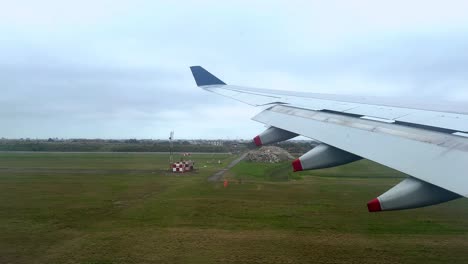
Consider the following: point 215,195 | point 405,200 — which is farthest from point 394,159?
point 215,195

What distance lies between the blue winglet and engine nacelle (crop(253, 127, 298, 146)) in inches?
94.7

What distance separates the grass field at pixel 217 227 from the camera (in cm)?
661

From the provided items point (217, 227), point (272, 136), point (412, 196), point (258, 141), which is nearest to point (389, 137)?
point (412, 196)

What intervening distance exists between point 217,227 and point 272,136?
502 cm

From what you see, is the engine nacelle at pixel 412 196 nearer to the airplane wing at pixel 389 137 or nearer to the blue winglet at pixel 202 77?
the airplane wing at pixel 389 137

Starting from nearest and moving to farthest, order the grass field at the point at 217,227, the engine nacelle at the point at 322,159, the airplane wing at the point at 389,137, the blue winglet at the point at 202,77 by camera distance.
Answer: the airplane wing at the point at 389,137
the engine nacelle at the point at 322,159
the blue winglet at the point at 202,77
the grass field at the point at 217,227

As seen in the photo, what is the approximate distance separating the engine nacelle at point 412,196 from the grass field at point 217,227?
14.1ft

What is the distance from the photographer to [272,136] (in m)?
4.05

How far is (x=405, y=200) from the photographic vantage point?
7.67ft

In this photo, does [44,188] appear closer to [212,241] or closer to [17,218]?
[17,218]

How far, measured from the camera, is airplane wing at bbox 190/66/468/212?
6.95 ft

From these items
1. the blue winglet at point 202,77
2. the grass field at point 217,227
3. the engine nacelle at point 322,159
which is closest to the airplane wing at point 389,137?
the engine nacelle at point 322,159

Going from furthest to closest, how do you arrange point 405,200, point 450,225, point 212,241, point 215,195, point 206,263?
1. point 215,195
2. point 450,225
3. point 212,241
4. point 206,263
5. point 405,200

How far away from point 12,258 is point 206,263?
3600 millimetres
